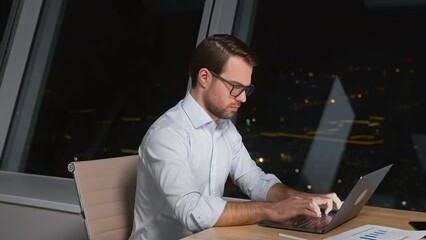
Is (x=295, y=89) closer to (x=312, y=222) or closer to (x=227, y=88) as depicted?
(x=227, y=88)

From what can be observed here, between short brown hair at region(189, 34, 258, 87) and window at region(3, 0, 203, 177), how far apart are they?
1.43 m

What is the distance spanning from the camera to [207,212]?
1.62m

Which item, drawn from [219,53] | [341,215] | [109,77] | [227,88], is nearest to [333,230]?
[341,215]

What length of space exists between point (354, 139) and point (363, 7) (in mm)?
687

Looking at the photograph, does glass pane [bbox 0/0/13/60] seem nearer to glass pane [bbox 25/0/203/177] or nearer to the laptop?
glass pane [bbox 25/0/203/177]

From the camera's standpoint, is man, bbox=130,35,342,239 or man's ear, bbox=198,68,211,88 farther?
man's ear, bbox=198,68,211,88

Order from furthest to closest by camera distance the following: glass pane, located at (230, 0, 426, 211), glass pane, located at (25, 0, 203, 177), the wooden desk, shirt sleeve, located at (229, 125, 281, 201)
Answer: glass pane, located at (25, 0, 203, 177), glass pane, located at (230, 0, 426, 211), shirt sleeve, located at (229, 125, 281, 201), the wooden desk

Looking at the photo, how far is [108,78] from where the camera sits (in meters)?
3.65

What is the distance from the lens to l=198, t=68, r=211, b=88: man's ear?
1.88m

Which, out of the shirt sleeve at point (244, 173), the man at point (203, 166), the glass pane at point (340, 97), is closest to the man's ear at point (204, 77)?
the man at point (203, 166)

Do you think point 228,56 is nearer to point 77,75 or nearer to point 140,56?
point 140,56

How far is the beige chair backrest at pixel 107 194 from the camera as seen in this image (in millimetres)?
1827

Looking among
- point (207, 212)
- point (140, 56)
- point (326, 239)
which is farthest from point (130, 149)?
point (326, 239)

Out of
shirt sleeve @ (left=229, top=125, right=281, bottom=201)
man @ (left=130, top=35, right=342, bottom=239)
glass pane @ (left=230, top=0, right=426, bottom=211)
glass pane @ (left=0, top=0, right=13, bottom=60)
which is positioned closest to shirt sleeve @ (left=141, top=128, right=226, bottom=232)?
man @ (left=130, top=35, right=342, bottom=239)
